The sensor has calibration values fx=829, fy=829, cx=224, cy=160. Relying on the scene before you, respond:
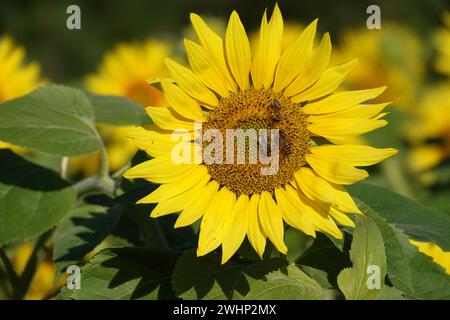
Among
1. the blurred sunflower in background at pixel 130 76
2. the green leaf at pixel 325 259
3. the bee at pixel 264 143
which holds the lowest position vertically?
the green leaf at pixel 325 259

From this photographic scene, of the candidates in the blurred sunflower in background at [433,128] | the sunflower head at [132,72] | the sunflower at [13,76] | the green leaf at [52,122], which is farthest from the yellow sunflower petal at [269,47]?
the sunflower head at [132,72]

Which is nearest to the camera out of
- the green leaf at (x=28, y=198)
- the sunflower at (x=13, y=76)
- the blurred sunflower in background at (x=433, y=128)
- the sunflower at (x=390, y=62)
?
the green leaf at (x=28, y=198)

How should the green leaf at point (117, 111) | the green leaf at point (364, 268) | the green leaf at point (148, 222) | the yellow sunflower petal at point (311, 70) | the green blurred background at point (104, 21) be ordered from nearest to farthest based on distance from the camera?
1. the green leaf at point (364, 268)
2. the yellow sunflower petal at point (311, 70)
3. the green leaf at point (148, 222)
4. the green leaf at point (117, 111)
5. the green blurred background at point (104, 21)

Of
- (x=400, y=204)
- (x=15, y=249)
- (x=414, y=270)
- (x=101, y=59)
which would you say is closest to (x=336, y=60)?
(x=101, y=59)

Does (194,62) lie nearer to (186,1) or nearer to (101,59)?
(101,59)

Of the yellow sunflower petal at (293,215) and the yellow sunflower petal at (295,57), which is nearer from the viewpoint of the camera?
the yellow sunflower petal at (293,215)

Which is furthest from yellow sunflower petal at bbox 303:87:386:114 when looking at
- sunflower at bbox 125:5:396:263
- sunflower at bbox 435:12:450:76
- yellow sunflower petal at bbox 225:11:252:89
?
sunflower at bbox 435:12:450:76

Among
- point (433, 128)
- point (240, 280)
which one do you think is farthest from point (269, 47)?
point (433, 128)

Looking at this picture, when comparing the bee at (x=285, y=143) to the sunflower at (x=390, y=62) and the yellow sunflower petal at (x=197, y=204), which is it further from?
the sunflower at (x=390, y=62)
